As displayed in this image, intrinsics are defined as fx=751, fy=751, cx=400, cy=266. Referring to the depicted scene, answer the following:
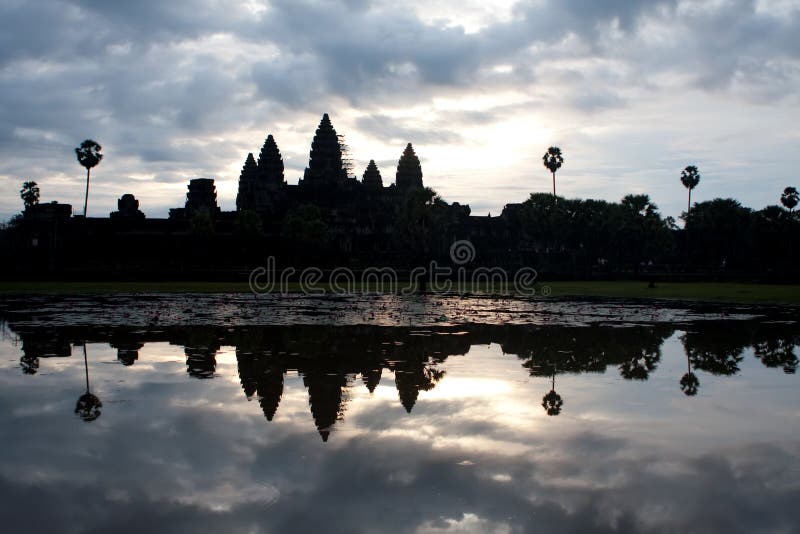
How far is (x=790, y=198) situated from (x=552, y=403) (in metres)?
98.2

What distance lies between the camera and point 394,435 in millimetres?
7152

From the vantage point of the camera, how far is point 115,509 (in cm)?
510

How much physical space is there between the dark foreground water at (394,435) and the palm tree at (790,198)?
9018cm

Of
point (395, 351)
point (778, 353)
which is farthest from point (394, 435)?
point (778, 353)

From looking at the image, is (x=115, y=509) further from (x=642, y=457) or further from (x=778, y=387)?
(x=778, y=387)

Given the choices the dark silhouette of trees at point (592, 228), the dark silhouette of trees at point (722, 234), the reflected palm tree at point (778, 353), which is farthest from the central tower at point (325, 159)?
the reflected palm tree at point (778, 353)

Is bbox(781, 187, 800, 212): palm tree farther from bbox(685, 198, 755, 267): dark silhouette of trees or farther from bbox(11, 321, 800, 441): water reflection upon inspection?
bbox(11, 321, 800, 441): water reflection

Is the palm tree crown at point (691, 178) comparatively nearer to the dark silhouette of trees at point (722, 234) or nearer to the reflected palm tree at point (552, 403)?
the dark silhouette of trees at point (722, 234)

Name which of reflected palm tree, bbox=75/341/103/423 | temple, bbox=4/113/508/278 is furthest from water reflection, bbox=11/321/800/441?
temple, bbox=4/113/508/278

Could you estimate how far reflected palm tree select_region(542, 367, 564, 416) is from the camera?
8320mm

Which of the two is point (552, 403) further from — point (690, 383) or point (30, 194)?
point (30, 194)

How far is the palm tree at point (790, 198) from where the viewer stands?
94.2m

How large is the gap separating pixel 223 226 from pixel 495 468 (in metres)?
83.3

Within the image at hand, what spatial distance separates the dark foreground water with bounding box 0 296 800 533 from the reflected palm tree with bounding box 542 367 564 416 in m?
0.07
